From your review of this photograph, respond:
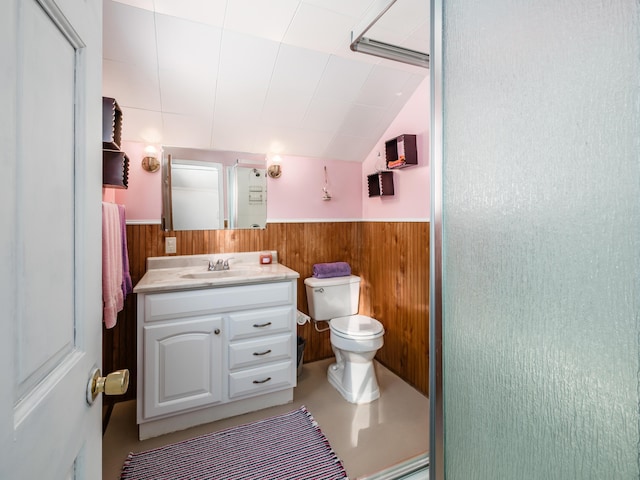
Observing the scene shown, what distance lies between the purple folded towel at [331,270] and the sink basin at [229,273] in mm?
511

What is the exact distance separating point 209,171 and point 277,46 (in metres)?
1.04

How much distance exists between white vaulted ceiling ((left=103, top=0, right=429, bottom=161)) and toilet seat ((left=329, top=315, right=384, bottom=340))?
1.45 m

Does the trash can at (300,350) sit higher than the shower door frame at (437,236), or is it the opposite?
the shower door frame at (437,236)

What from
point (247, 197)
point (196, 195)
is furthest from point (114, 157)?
point (247, 197)

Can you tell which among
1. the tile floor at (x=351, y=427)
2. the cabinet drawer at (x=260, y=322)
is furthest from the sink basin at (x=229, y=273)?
the tile floor at (x=351, y=427)

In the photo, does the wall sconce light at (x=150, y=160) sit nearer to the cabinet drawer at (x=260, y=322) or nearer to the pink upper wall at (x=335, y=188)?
the pink upper wall at (x=335, y=188)

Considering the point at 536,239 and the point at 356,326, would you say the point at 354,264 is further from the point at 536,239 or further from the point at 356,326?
the point at 536,239

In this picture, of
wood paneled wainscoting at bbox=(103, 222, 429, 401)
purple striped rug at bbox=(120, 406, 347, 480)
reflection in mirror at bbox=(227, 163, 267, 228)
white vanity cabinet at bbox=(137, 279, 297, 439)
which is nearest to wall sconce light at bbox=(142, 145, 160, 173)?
wood paneled wainscoting at bbox=(103, 222, 429, 401)

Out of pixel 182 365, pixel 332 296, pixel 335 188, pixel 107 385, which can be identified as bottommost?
pixel 182 365

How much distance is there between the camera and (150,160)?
216 cm

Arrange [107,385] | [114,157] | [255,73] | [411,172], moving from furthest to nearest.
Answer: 1. [411,172]
2. [255,73]
3. [114,157]
4. [107,385]

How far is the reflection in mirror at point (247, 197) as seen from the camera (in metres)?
2.45

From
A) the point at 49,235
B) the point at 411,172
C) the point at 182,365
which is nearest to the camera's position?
the point at 49,235

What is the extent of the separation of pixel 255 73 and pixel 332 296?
5.68ft
